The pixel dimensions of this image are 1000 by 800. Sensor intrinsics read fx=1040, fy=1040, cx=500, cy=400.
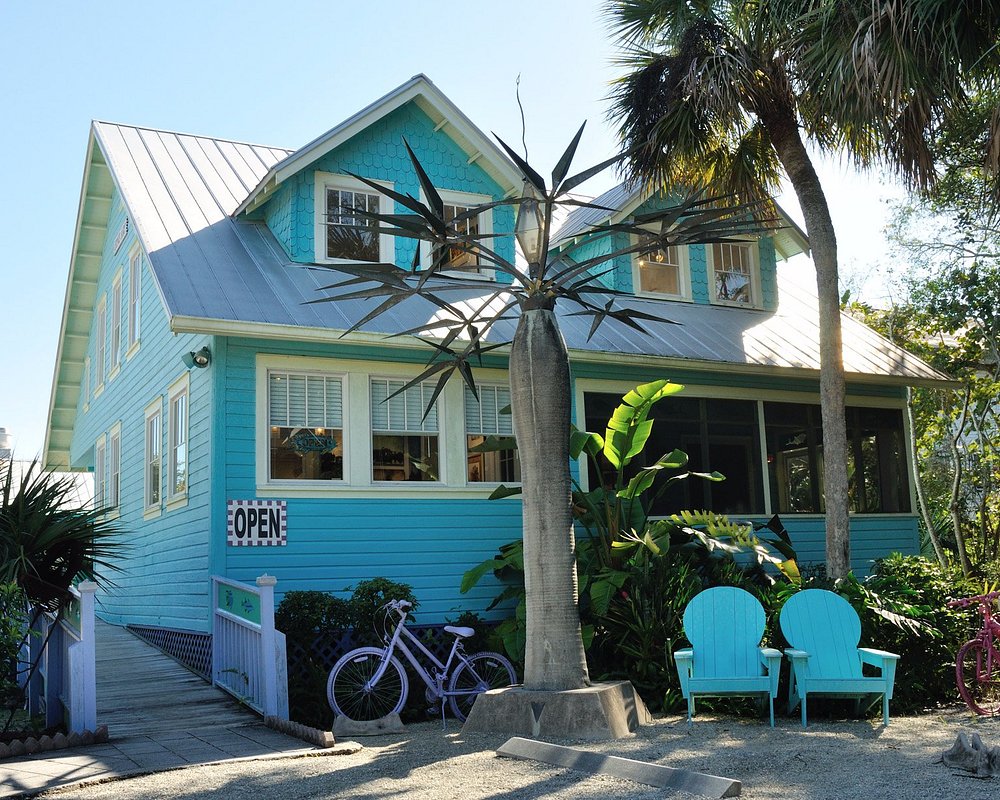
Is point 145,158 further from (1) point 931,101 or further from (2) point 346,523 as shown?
(1) point 931,101

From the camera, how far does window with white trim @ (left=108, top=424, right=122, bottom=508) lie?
15969 millimetres

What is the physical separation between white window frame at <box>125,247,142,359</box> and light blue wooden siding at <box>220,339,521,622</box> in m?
4.30

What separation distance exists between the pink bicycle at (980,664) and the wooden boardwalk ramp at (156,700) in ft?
20.6

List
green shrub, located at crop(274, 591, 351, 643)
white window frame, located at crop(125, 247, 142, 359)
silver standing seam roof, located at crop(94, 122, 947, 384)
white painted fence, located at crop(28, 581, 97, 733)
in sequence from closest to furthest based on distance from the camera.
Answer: white painted fence, located at crop(28, 581, 97, 733) → green shrub, located at crop(274, 591, 351, 643) → silver standing seam roof, located at crop(94, 122, 947, 384) → white window frame, located at crop(125, 247, 142, 359)

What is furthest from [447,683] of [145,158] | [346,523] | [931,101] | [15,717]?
[145,158]

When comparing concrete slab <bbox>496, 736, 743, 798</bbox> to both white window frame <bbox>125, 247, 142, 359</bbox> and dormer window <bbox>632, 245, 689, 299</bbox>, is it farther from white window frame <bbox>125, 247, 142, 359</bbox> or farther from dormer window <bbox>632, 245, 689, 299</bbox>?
white window frame <bbox>125, 247, 142, 359</bbox>

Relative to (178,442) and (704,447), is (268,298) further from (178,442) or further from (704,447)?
(704,447)

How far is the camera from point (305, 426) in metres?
11.4

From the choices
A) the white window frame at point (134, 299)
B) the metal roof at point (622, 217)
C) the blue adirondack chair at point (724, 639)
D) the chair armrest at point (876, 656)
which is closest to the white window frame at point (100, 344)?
the white window frame at point (134, 299)

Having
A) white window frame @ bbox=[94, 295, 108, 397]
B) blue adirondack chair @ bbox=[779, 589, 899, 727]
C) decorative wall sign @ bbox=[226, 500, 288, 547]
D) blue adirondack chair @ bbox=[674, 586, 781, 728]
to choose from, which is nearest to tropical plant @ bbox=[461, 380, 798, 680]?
blue adirondack chair @ bbox=[674, 586, 781, 728]

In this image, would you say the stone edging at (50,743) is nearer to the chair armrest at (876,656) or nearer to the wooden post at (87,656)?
the wooden post at (87,656)

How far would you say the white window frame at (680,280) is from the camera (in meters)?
14.8

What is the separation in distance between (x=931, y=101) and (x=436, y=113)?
20.5ft

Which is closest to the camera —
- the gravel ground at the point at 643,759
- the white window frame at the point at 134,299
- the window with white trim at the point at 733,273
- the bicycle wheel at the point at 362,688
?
the gravel ground at the point at 643,759
